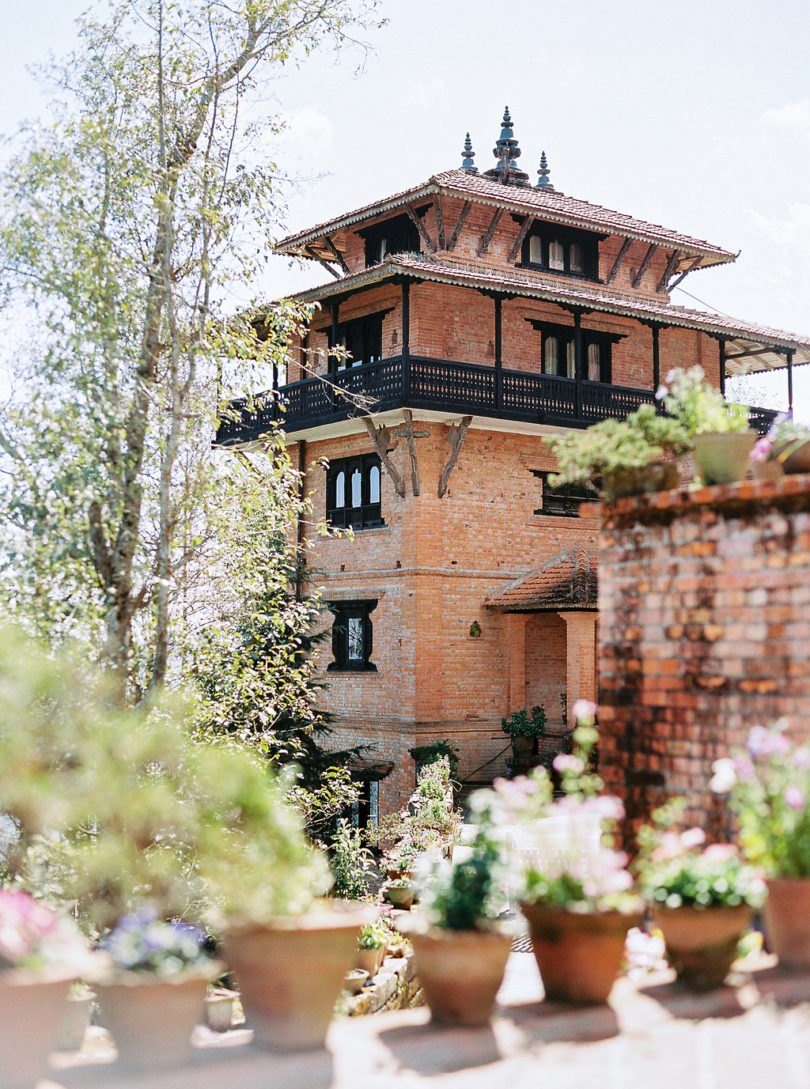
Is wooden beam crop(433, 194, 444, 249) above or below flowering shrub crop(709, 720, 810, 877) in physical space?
above

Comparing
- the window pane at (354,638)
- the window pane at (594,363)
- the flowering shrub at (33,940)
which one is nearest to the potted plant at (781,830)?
the flowering shrub at (33,940)

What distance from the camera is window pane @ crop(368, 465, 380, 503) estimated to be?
23.3 meters

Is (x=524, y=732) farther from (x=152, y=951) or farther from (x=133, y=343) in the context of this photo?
(x=152, y=951)

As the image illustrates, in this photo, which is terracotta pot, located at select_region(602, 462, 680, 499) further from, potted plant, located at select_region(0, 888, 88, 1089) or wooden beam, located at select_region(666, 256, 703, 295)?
wooden beam, located at select_region(666, 256, 703, 295)

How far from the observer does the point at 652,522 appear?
535 cm

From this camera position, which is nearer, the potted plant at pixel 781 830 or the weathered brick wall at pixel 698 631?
the potted plant at pixel 781 830

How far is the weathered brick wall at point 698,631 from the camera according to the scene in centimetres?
476

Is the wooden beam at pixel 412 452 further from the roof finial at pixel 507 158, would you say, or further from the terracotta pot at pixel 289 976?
the terracotta pot at pixel 289 976

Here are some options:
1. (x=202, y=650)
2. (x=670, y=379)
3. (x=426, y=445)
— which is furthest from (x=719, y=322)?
(x=670, y=379)

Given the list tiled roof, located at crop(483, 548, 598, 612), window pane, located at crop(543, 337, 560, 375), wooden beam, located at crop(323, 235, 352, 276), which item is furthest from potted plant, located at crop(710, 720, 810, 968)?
wooden beam, located at crop(323, 235, 352, 276)

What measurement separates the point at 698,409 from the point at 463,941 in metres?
3.00

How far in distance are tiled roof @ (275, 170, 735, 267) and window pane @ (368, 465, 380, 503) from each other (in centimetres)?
489

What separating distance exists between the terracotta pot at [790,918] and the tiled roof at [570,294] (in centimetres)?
1714

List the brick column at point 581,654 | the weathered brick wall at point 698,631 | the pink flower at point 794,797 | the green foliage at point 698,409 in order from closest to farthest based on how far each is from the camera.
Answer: the pink flower at point 794,797, the weathered brick wall at point 698,631, the green foliage at point 698,409, the brick column at point 581,654
